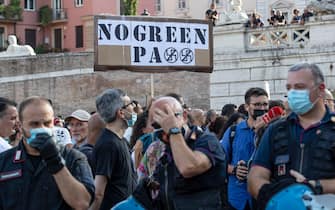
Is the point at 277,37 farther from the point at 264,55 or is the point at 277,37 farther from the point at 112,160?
the point at 112,160

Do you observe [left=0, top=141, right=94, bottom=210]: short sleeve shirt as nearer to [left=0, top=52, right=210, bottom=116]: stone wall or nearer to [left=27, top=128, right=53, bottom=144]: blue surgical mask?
[left=27, top=128, right=53, bottom=144]: blue surgical mask

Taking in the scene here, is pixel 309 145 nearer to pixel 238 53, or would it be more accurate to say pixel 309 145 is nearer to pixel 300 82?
pixel 300 82

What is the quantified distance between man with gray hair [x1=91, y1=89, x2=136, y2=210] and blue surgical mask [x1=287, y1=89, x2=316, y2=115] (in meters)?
1.92

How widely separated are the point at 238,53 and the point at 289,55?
137 cm

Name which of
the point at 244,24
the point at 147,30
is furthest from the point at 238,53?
the point at 147,30

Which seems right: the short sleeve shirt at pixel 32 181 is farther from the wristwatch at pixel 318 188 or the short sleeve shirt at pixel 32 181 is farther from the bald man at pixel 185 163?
the wristwatch at pixel 318 188

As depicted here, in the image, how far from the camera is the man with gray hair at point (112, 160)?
672 cm

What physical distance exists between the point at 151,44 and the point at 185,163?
748 cm

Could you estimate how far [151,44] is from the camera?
42.1 ft

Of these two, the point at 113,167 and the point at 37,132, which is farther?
the point at 113,167

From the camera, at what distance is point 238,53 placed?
21.3 m

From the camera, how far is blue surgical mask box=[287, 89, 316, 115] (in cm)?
535

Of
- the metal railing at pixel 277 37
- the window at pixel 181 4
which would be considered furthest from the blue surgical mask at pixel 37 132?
the window at pixel 181 4

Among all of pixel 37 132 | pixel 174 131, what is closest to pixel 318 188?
pixel 174 131
